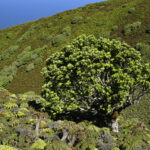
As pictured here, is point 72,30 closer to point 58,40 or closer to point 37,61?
point 58,40

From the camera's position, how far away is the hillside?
13742mm

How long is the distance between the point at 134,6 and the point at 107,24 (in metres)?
8.86

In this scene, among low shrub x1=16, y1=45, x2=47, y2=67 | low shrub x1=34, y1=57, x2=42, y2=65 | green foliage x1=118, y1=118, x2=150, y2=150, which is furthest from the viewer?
low shrub x1=16, y1=45, x2=47, y2=67

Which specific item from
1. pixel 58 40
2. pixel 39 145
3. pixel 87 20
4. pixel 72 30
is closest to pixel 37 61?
pixel 58 40

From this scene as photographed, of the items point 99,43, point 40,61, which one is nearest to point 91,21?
point 40,61

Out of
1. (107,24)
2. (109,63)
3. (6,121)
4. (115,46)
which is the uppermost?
(107,24)

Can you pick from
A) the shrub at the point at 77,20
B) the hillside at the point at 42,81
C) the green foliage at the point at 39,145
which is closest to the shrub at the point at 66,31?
the hillside at the point at 42,81

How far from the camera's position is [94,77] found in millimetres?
17031

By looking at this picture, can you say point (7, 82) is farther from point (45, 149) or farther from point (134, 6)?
point (134, 6)

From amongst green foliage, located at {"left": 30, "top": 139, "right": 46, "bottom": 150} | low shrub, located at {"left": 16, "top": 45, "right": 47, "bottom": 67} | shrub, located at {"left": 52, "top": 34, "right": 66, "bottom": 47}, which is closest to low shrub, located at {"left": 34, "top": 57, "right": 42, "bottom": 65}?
low shrub, located at {"left": 16, "top": 45, "right": 47, "bottom": 67}

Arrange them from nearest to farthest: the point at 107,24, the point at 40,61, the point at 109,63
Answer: the point at 109,63
the point at 40,61
the point at 107,24

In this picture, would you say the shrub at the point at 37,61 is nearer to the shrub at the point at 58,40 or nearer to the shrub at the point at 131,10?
the shrub at the point at 58,40

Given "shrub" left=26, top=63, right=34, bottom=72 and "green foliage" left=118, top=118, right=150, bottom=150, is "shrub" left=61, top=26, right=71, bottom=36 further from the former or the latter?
"green foliage" left=118, top=118, right=150, bottom=150

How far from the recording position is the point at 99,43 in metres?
18.3
